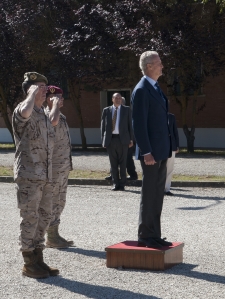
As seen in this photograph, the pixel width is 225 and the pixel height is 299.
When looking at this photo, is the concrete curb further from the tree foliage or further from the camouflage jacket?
the tree foliage

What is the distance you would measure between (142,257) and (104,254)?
0.97 meters

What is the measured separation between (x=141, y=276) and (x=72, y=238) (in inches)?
95.3

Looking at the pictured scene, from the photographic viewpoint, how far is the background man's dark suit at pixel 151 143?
24.3ft

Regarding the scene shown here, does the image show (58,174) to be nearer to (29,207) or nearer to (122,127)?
(29,207)

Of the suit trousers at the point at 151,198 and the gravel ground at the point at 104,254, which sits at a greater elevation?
the suit trousers at the point at 151,198

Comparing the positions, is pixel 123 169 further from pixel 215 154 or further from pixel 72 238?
pixel 215 154

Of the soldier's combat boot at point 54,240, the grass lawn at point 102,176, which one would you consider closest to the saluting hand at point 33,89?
the soldier's combat boot at point 54,240

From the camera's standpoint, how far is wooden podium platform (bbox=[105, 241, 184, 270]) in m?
7.35

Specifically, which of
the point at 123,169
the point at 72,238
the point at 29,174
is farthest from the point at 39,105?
the point at 123,169

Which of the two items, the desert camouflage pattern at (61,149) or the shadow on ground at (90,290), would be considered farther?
the desert camouflage pattern at (61,149)

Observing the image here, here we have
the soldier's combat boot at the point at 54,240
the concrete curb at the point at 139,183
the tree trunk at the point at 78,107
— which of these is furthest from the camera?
the tree trunk at the point at 78,107

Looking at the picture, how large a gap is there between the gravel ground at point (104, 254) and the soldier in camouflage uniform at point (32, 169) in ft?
0.73

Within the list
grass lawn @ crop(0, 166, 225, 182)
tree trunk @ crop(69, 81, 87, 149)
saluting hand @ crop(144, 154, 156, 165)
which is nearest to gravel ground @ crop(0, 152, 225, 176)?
grass lawn @ crop(0, 166, 225, 182)

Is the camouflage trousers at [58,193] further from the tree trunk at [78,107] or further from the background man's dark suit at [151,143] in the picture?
the tree trunk at [78,107]
